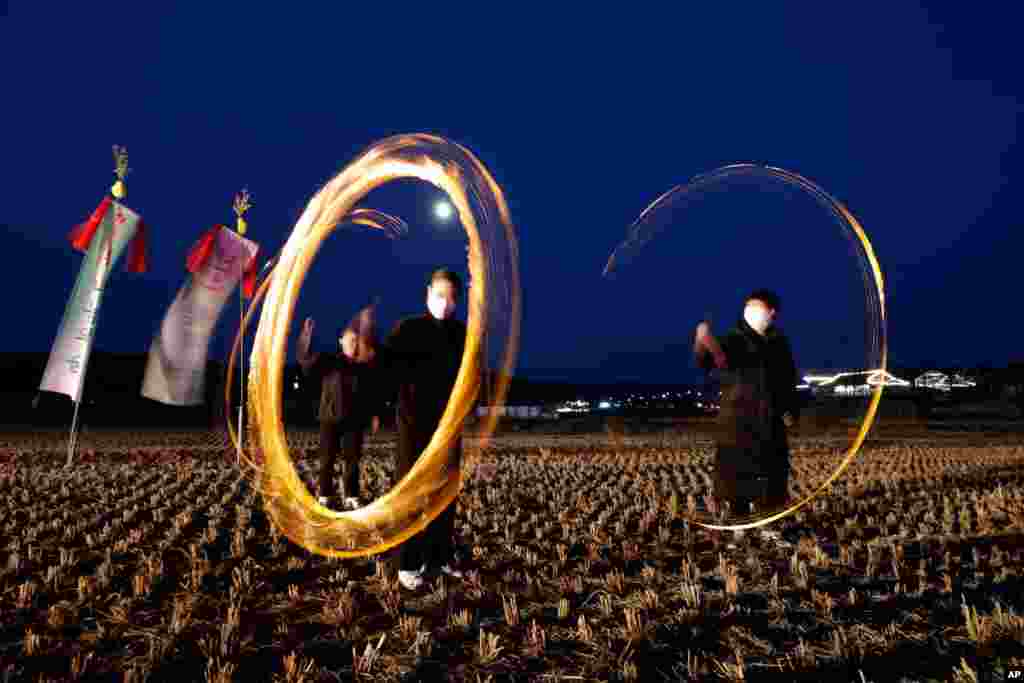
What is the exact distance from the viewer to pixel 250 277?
16.6m

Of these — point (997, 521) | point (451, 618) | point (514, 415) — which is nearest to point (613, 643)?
point (451, 618)

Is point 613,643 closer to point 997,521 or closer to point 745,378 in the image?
point 745,378

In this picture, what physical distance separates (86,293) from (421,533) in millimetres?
12740

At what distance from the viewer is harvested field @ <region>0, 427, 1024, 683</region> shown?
141 inches

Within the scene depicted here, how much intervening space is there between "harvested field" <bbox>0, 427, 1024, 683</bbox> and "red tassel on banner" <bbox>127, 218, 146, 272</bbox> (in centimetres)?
753

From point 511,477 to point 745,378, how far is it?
6212mm

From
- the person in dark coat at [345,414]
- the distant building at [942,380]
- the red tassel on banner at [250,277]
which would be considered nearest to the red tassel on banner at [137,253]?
the red tassel on banner at [250,277]

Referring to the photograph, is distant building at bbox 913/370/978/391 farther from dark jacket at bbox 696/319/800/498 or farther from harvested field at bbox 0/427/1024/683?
dark jacket at bbox 696/319/800/498

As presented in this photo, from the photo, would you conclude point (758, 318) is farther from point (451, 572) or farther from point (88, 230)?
point (88, 230)

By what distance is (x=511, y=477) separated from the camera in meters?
11.9

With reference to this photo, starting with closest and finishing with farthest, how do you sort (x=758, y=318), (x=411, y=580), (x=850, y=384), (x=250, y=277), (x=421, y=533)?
(x=411, y=580), (x=421, y=533), (x=758, y=318), (x=250, y=277), (x=850, y=384)

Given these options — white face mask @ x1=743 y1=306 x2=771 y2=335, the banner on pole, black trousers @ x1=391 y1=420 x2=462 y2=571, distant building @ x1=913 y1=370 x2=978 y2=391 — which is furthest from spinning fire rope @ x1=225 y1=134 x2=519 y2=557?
distant building @ x1=913 y1=370 x2=978 y2=391

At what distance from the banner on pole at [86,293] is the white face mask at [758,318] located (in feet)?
44.9

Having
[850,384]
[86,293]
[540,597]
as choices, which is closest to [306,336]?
[540,597]
